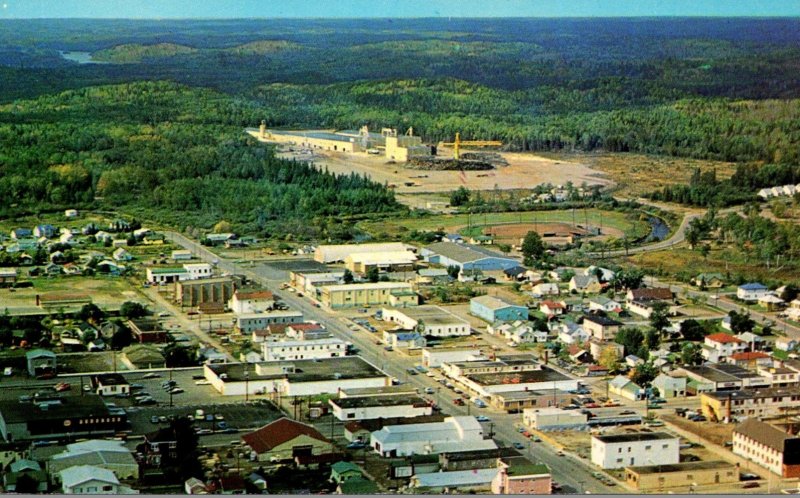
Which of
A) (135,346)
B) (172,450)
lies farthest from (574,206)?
(172,450)

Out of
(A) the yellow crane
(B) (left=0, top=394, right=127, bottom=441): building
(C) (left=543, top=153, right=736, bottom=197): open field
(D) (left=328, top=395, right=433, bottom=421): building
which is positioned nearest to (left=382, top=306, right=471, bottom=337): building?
(D) (left=328, top=395, right=433, bottom=421): building

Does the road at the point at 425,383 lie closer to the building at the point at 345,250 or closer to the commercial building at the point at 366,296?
the commercial building at the point at 366,296

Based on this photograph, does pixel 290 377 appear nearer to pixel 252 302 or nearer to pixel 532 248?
pixel 252 302

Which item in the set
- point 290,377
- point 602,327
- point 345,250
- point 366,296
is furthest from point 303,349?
point 345,250

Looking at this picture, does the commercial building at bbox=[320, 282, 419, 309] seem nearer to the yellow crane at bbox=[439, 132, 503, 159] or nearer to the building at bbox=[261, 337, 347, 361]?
the building at bbox=[261, 337, 347, 361]

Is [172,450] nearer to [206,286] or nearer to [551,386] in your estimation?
[551,386]

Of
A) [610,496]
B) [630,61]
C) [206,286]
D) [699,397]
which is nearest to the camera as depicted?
[610,496]
